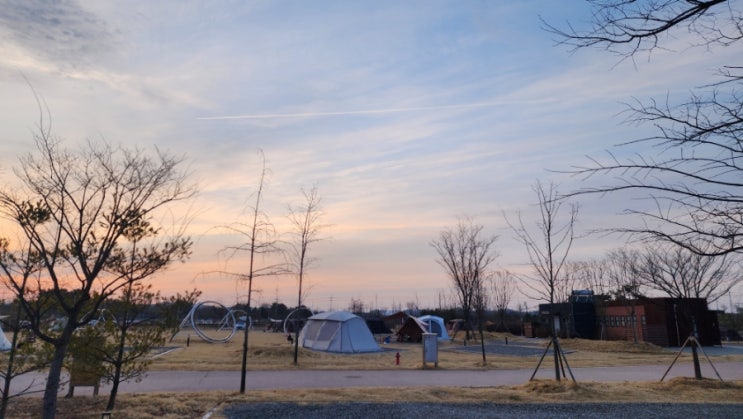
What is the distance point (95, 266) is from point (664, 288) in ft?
55.7

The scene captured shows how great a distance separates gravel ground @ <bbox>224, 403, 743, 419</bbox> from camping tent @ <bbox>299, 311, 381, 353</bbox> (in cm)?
2009

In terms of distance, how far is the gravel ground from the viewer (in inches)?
378

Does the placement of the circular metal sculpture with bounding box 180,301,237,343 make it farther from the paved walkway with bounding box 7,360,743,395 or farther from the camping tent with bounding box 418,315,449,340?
the camping tent with bounding box 418,315,449,340

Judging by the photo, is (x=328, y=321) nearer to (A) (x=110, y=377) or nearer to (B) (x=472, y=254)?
(B) (x=472, y=254)

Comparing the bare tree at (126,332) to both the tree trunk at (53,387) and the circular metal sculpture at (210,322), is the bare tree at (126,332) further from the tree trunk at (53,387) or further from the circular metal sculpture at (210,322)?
the circular metal sculpture at (210,322)

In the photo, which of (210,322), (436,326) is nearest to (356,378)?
(436,326)

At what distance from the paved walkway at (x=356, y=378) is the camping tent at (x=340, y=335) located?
10.4 meters

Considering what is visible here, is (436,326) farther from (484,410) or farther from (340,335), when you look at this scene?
(484,410)

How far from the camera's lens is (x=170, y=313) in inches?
377

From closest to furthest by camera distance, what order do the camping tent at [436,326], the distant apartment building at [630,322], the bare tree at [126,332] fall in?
the bare tree at [126,332], the distant apartment building at [630,322], the camping tent at [436,326]

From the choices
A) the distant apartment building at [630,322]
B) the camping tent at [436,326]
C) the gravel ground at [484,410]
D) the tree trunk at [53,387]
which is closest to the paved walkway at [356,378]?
the gravel ground at [484,410]

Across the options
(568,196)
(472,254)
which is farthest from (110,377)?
(472,254)

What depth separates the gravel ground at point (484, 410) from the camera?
9.60 meters

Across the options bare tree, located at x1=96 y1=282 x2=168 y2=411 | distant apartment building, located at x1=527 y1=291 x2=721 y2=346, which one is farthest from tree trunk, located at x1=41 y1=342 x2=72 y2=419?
distant apartment building, located at x1=527 y1=291 x2=721 y2=346
